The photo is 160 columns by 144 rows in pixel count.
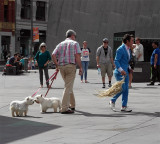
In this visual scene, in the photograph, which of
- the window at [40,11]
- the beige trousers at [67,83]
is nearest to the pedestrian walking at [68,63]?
the beige trousers at [67,83]

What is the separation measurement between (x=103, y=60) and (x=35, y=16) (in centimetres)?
4296

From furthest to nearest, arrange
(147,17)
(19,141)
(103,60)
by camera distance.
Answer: (147,17)
(103,60)
(19,141)

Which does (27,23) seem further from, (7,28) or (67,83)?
(67,83)

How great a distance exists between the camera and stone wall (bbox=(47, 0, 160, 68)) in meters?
40.4

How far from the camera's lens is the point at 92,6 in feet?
155

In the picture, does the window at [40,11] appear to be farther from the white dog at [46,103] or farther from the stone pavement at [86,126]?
the white dog at [46,103]

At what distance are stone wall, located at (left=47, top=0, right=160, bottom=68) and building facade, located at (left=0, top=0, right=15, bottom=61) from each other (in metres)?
5.41

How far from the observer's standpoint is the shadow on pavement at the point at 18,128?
7387mm

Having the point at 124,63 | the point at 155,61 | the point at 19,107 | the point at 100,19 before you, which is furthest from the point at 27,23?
the point at 19,107

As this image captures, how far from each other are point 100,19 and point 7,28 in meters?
15.0

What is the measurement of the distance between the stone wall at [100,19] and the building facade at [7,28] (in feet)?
17.7

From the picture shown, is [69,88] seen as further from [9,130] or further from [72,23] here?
[72,23]

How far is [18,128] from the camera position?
8.37 metres

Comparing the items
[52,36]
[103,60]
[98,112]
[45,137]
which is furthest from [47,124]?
[52,36]
